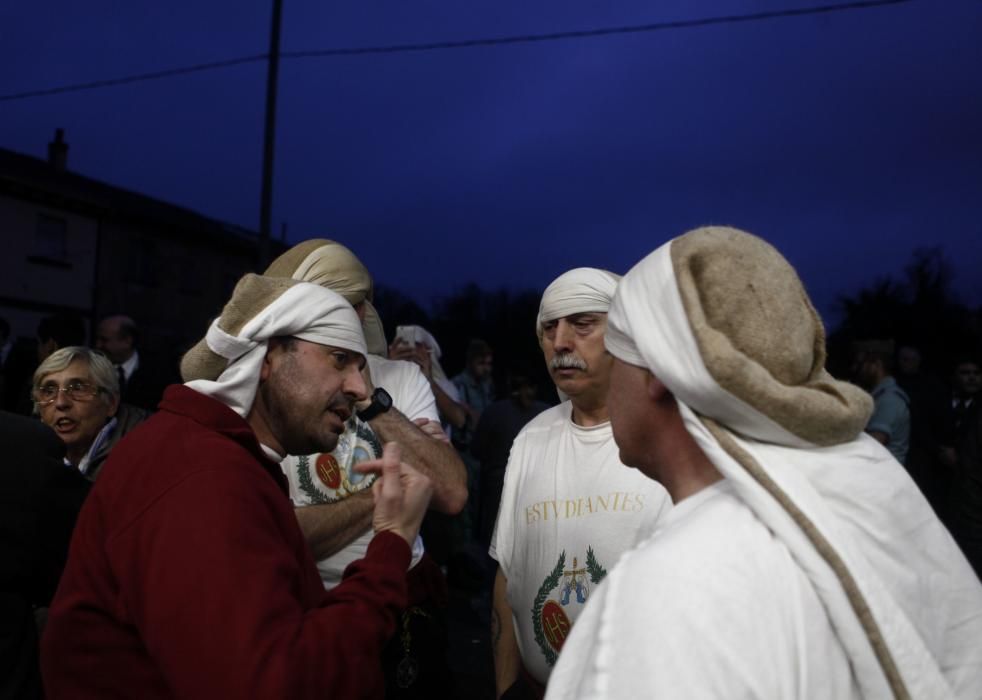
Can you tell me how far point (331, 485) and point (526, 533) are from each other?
70cm

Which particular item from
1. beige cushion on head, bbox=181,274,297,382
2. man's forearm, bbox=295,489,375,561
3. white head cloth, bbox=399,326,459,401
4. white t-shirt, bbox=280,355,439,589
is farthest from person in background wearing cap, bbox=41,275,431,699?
white head cloth, bbox=399,326,459,401

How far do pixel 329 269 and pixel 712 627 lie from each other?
2.38 meters

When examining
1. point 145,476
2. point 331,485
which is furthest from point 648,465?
point 331,485

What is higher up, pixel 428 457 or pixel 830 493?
pixel 830 493

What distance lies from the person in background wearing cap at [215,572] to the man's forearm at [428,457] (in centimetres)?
86

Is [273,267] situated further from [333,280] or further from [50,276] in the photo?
[50,276]

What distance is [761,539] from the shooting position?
142cm

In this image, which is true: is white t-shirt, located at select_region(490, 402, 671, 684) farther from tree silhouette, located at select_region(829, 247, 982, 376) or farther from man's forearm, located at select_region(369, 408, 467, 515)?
tree silhouette, located at select_region(829, 247, 982, 376)

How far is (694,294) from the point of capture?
Answer: 1.53m

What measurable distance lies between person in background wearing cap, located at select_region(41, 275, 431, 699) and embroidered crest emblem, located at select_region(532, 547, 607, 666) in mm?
886

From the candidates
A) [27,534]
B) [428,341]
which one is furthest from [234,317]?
[428,341]

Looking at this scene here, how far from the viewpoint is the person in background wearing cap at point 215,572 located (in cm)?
168

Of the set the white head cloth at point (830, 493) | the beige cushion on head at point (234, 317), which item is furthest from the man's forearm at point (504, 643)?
the white head cloth at point (830, 493)

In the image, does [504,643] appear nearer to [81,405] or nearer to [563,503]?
[563,503]
